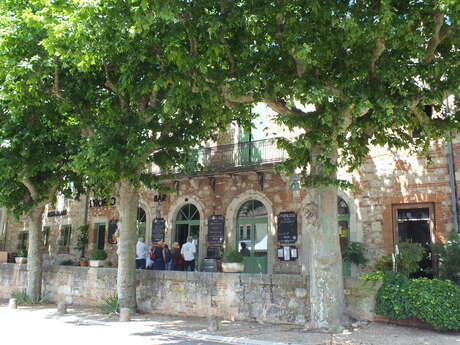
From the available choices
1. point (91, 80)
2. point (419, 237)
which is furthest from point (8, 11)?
point (419, 237)

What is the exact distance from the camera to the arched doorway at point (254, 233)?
53.2 ft

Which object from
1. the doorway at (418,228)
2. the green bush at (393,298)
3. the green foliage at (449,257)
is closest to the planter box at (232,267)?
the green bush at (393,298)

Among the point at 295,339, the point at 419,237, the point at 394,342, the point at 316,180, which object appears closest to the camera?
the point at 394,342

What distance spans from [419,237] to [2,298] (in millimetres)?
14536

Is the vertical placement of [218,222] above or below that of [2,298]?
above

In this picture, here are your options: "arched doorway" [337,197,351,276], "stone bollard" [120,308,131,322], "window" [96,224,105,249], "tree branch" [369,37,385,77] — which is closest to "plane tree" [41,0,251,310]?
"stone bollard" [120,308,131,322]

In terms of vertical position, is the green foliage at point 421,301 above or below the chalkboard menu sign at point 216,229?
below

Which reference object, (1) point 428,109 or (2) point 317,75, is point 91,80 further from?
(1) point 428,109

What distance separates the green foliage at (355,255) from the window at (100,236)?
11707 millimetres

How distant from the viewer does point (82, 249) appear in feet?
70.5

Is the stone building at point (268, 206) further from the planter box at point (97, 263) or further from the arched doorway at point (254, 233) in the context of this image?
the planter box at point (97, 263)

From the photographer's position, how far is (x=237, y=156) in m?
17.0

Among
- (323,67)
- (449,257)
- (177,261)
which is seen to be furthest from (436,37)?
(177,261)

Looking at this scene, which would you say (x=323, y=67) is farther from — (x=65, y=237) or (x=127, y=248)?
(x=65, y=237)
